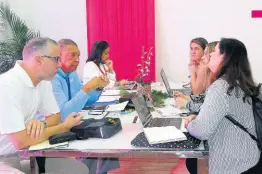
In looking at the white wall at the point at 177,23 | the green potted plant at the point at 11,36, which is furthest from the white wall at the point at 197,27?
the green potted plant at the point at 11,36

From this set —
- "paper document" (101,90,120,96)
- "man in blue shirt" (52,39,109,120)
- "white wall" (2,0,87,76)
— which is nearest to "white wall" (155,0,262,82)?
"white wall" (2,0,87,76)

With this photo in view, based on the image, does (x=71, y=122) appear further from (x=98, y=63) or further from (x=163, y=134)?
(x=98, y=63)

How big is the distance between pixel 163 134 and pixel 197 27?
3.30 metres

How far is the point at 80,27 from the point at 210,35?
1.94 m

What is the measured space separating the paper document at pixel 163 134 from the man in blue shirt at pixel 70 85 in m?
0.68

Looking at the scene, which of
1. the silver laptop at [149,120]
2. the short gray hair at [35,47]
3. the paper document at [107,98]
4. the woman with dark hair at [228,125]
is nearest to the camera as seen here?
the woman with dark hair at [228,125]

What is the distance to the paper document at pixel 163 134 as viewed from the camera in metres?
1.67

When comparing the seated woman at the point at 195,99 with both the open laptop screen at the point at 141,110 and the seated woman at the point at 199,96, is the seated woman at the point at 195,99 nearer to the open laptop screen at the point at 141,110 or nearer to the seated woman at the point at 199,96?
the seated woman at the point at 199,96

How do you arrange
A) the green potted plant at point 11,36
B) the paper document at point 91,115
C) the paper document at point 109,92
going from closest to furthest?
the paper document at point 91,115, the paper document at point 109,92, the green potted plant at point 11,36

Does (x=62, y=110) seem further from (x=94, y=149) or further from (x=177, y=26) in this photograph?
(x=177, y=26)

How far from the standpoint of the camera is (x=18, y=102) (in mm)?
1671

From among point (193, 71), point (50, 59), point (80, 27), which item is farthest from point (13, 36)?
point (50, 59)

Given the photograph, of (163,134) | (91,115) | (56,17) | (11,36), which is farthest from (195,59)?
(11,36)

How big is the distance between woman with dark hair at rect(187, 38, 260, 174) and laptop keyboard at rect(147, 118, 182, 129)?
34 centimetres
